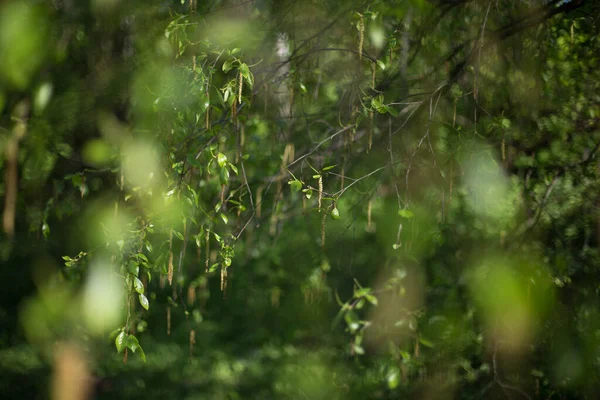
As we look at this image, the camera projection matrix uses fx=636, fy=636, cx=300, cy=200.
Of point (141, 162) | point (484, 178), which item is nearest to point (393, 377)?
point (484, 178)

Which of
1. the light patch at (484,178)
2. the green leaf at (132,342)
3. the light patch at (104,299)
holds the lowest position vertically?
the green leaf at (132,342)

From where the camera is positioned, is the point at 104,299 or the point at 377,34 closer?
the point at 104,299

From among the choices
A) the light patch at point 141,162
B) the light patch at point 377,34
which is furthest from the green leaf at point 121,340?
the light patch at point 377,34

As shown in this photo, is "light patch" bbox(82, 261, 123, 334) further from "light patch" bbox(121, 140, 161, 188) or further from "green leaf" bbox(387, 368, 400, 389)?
"green leaf" bbox(387, 368, 400, 389)

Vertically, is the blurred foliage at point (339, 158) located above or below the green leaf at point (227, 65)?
below

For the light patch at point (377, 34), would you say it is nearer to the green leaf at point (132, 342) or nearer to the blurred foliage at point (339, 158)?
the blurred foliage at point (339, 158)

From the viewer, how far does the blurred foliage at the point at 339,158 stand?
1868 mm

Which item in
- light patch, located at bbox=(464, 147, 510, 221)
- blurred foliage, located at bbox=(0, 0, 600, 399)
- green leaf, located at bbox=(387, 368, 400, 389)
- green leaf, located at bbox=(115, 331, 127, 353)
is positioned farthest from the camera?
green leaf, located at bbox=(387, 368, 400, 389)

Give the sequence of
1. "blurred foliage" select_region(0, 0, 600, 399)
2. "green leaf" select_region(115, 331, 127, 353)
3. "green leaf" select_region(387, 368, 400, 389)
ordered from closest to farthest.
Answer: "green leaf" select_region(115, 331, 127, 353) < "blurred foliage" select_region(0, 0, 600, 399) < "green leaf" select_region(387, 368, 400, 389)

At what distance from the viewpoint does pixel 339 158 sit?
2420mm

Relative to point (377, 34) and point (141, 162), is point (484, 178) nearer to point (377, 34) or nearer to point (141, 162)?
point (377, 34)

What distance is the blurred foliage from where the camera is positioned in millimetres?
1868

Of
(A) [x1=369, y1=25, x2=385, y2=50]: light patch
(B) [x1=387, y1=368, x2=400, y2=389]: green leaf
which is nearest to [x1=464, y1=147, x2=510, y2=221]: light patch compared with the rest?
(A) [x1=369, y1=25, x2=385, y2=50]: light patch

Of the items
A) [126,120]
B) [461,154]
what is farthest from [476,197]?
[126,120]
